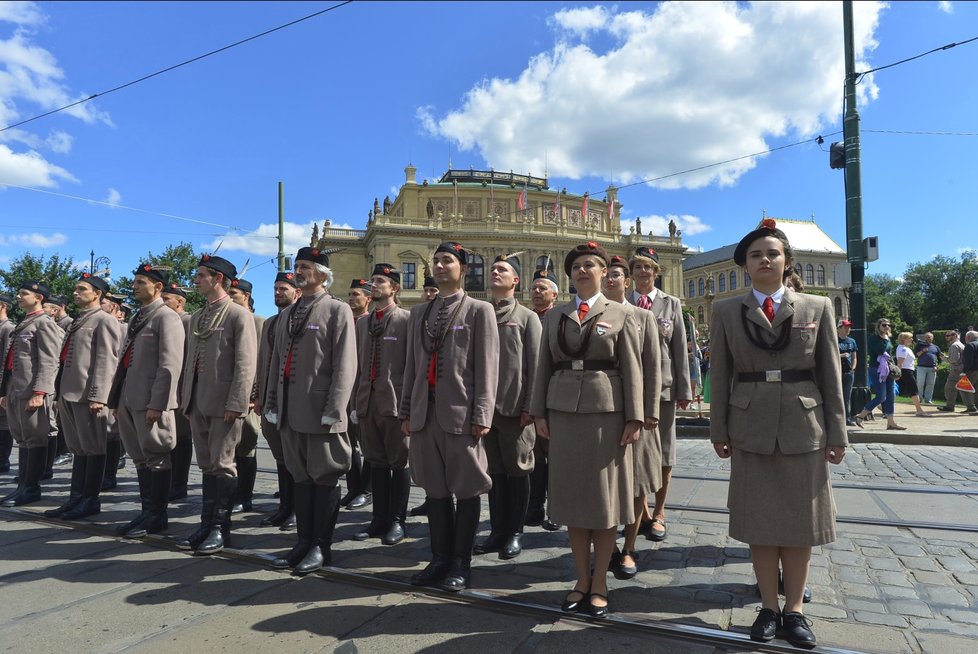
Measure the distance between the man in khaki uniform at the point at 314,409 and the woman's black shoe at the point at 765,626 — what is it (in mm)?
2861

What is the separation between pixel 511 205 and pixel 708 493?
66820 mm

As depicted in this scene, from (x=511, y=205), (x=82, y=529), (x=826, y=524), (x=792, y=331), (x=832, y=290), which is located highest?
(x=511, y=205)

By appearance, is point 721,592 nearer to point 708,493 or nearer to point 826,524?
point 826,524

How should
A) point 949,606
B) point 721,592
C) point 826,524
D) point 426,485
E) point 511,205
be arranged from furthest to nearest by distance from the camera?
1. point 511,205
2. point 426,485
3. point 721,592
4. point 949,606
5. point 826,524

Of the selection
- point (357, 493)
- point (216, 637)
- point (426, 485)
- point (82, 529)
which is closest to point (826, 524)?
point (426, 485)

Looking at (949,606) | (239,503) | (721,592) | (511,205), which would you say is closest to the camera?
(949,606)

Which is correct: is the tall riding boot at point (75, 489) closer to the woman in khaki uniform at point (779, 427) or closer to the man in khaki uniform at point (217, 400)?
the man in khaki uniform at point (217, 400)

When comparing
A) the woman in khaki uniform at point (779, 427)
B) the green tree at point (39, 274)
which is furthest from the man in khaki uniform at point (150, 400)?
the green tree at point (39, 274)

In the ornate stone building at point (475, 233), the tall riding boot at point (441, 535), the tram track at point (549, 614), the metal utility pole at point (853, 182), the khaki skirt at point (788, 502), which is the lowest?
the tram track at point (549, 614)

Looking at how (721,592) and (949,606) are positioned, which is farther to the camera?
(721,592)

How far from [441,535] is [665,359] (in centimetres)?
241

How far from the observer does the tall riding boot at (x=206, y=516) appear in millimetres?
4766

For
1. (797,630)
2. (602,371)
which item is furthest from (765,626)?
(602,371)

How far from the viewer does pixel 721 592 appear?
3.69m
